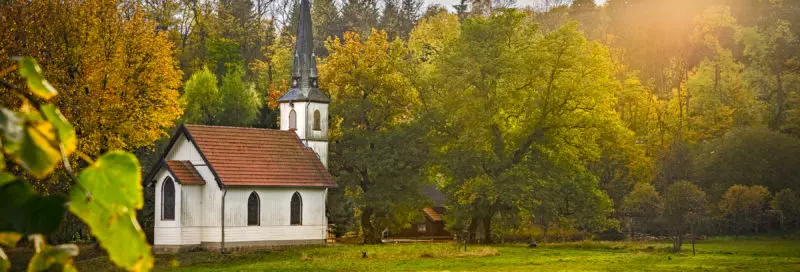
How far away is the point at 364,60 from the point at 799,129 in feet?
101

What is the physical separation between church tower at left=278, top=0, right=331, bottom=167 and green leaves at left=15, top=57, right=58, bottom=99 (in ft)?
146

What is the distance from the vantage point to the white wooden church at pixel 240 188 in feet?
132

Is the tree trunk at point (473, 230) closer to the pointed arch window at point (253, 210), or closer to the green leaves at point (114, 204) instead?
the pointed arch window at point (253, 210)

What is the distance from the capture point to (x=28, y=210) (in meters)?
1.21

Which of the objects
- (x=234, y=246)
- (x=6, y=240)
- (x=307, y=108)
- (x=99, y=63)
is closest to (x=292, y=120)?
(x=307, y=108)

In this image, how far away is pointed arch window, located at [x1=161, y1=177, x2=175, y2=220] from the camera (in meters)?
40.3

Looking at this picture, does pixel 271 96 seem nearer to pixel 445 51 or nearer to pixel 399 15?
pixel 445 51

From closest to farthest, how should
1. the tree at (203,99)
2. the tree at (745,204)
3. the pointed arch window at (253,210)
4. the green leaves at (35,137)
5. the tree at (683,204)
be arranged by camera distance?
the green leaves at (35,137)
the pointed arch window at (253,210)
the tree at (683,204)
the tree at (745,204)
the tree at (203,99)

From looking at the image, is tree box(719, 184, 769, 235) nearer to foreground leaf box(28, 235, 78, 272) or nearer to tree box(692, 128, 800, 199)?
tree box(692, 128, 800, 199)

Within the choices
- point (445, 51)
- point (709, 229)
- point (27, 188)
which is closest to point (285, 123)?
point (445, 51)

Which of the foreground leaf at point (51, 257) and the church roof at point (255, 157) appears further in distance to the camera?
the church roof at point (255, 157)

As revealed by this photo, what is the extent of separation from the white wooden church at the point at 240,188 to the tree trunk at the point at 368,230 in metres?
3.78

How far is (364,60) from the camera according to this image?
160 feet

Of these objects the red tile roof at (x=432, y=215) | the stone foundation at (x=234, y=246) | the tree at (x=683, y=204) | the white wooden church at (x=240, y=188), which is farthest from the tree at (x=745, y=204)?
the stone foundation at (x=234, y=246)
